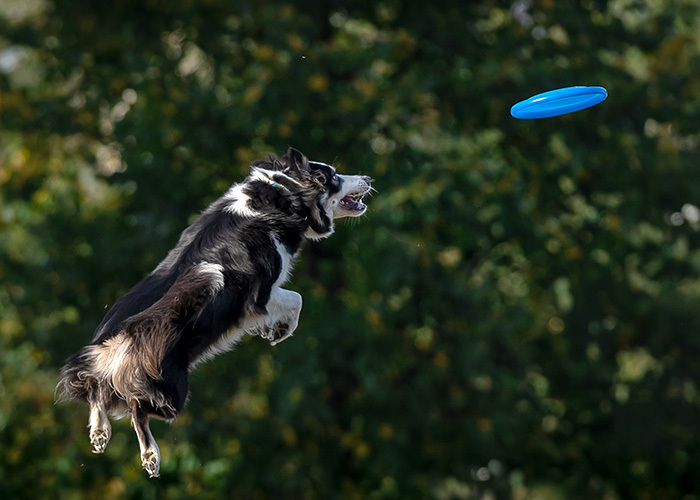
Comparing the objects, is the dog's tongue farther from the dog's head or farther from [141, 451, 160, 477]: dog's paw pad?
[141, 451, 160, 477]: dog's paw pad

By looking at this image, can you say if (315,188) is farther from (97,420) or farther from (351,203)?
(97,420)

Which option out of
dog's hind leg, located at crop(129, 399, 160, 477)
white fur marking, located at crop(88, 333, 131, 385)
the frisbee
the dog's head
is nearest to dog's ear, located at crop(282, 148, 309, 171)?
the dog's head

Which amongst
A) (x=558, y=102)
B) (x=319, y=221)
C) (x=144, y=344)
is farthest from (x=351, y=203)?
(x=558, y=102)

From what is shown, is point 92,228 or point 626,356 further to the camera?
point 626,356

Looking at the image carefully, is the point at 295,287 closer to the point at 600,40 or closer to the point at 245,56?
the point at 245,56

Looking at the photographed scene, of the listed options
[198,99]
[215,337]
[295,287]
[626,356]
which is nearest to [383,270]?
[295,287]

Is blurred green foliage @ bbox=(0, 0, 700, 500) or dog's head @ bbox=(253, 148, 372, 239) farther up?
dog's head @ bbox=(253, 148, 372, 239)

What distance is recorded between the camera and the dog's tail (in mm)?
3701

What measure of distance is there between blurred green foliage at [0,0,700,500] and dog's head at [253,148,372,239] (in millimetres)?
4529

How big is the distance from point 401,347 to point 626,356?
2815 millimetres

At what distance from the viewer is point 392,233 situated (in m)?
9.27

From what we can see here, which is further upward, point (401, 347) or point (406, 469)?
point (401, 347)

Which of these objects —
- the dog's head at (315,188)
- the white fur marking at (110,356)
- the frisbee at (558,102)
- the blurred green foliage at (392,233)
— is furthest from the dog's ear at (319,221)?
the blurred green foliage at (392,233)

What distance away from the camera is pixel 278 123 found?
916 centimetres
